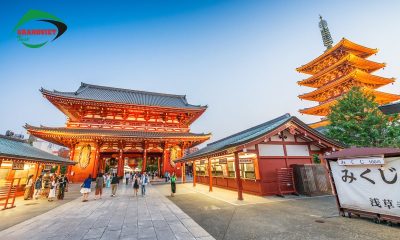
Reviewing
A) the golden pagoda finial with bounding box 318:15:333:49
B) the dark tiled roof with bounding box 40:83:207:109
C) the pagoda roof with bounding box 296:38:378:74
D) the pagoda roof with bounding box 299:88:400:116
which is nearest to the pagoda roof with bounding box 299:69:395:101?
the pagoda roof with bounding box 299:88:400:116

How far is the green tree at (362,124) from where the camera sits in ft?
45.1

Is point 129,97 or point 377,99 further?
point 129,97

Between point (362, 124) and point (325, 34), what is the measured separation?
89.3 feet

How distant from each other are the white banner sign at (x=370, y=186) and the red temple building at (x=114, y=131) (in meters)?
16.9

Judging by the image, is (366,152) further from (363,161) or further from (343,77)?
(343,77)

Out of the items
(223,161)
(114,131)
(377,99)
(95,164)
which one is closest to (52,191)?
(95,164)

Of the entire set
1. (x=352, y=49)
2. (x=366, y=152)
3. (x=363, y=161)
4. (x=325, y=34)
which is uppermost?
(x=325, y=34)

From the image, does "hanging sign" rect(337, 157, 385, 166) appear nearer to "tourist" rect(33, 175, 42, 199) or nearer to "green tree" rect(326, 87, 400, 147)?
"green tree" rect(326, 87, 400, 147)

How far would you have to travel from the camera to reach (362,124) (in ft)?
46.8

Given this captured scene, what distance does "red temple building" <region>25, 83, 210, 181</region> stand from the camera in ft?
63.0

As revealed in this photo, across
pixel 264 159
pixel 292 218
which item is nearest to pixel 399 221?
pixel 292 218

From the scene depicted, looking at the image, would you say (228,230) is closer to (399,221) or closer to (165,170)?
(399,221)

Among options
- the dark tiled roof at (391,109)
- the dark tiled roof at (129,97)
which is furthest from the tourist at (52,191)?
the dark tiled roof at (391,109)

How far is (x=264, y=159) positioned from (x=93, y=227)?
9452 millimetres
